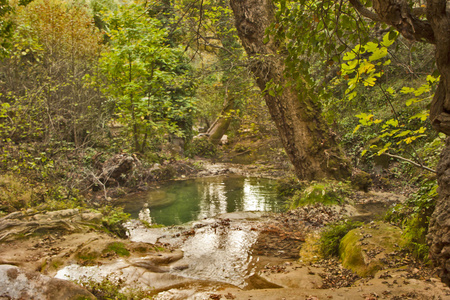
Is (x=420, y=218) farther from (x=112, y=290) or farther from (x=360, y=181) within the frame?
(x=360, y=181)

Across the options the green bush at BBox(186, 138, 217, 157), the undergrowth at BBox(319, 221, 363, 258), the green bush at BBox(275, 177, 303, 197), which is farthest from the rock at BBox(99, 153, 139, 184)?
the undergrowth at BBox(319, 221, 363, 258)

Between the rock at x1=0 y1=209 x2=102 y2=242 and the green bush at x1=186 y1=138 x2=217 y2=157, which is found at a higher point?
the green bush at x1=186 y1=138 x2=217 y2=157

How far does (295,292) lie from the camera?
3.34m

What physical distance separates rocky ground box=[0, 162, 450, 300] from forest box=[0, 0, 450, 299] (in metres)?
0.06

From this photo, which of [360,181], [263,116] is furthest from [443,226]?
[263,116]

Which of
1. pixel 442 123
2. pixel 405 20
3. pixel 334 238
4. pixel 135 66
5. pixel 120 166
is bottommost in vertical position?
pixel 334 238

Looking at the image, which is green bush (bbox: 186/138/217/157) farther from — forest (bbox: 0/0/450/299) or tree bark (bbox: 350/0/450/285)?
tree bark (bbox: 350/0/450/285)

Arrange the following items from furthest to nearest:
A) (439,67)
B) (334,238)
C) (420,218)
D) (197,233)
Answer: (197,233) < (334,238) < (420,218) < (439,67)

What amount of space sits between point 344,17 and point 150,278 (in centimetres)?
374

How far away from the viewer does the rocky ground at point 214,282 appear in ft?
9.89

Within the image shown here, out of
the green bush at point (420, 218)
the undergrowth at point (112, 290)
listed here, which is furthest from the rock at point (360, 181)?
the undergrowth at point (112, 290)

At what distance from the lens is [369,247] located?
3.85 meters

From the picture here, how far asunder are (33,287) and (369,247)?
3.77 meters

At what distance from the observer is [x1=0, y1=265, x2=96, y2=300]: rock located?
2518 mm
